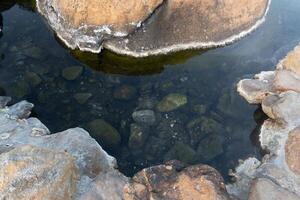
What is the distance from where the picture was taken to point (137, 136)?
15.1 metres

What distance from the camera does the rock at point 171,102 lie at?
642 inches

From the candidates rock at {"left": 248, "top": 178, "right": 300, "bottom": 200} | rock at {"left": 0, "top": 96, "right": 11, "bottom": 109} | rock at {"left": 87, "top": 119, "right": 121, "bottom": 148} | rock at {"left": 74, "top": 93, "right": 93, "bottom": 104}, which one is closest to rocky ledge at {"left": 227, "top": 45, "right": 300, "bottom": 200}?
rock at {"left": 248, "top": 178, "right": 300, "bottom": 200}

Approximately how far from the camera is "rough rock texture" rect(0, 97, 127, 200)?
11.8m

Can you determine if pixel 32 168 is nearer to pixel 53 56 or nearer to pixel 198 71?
pixel 53 56

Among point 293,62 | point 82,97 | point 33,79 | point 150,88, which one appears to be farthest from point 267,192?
point 33,79

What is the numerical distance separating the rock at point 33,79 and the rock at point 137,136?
15.1 feet

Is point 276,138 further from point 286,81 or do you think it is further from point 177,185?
point 177,185

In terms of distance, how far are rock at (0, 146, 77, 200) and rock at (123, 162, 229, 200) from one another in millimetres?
1822

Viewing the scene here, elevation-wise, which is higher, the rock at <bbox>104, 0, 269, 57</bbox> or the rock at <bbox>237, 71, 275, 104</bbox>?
the rock at <bbox>104, 0, 269, 57</bbox>

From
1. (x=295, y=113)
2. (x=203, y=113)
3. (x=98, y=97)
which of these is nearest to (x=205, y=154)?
(x=203, y=113)

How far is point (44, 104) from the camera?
630 inches

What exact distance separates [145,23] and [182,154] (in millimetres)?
6901

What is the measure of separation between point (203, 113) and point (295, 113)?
3.56 meters

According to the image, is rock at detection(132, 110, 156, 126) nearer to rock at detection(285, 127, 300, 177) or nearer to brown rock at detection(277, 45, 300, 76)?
rock at detection(285, 127, 300, 177)
